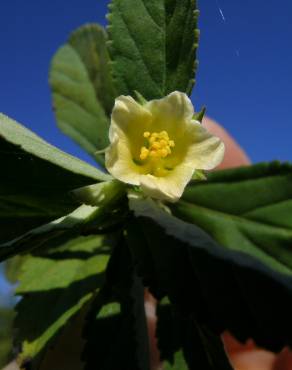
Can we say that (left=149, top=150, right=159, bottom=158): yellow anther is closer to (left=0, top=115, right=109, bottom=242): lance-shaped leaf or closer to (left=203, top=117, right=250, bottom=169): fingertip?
(left=0, top=115, right=109, bottom=242): lance-shaped leaf

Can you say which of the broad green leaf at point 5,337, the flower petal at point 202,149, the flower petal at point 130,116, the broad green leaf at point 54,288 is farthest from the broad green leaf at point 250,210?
the broad green leaf at point 5,337

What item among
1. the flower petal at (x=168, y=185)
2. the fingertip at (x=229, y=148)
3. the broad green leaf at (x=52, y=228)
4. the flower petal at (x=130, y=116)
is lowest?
the broad green leaf at (x=52, y=228)

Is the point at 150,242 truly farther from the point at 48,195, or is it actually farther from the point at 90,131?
the point at 90,131

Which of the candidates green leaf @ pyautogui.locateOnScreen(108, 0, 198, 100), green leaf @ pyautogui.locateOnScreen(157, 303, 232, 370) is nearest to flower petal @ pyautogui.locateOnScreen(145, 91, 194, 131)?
green leaf @ pyautogui.locateOnScreen(108, 0, 198, 100)

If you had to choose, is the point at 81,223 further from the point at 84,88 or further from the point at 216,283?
the point at 84,88

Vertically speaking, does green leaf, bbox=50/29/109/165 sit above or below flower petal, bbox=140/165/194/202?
above

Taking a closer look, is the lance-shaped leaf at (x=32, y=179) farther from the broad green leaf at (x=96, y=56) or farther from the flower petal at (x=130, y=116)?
the broad green leaf at (x=96, y=56)

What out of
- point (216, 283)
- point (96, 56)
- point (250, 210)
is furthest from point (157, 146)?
point (96, 56)
